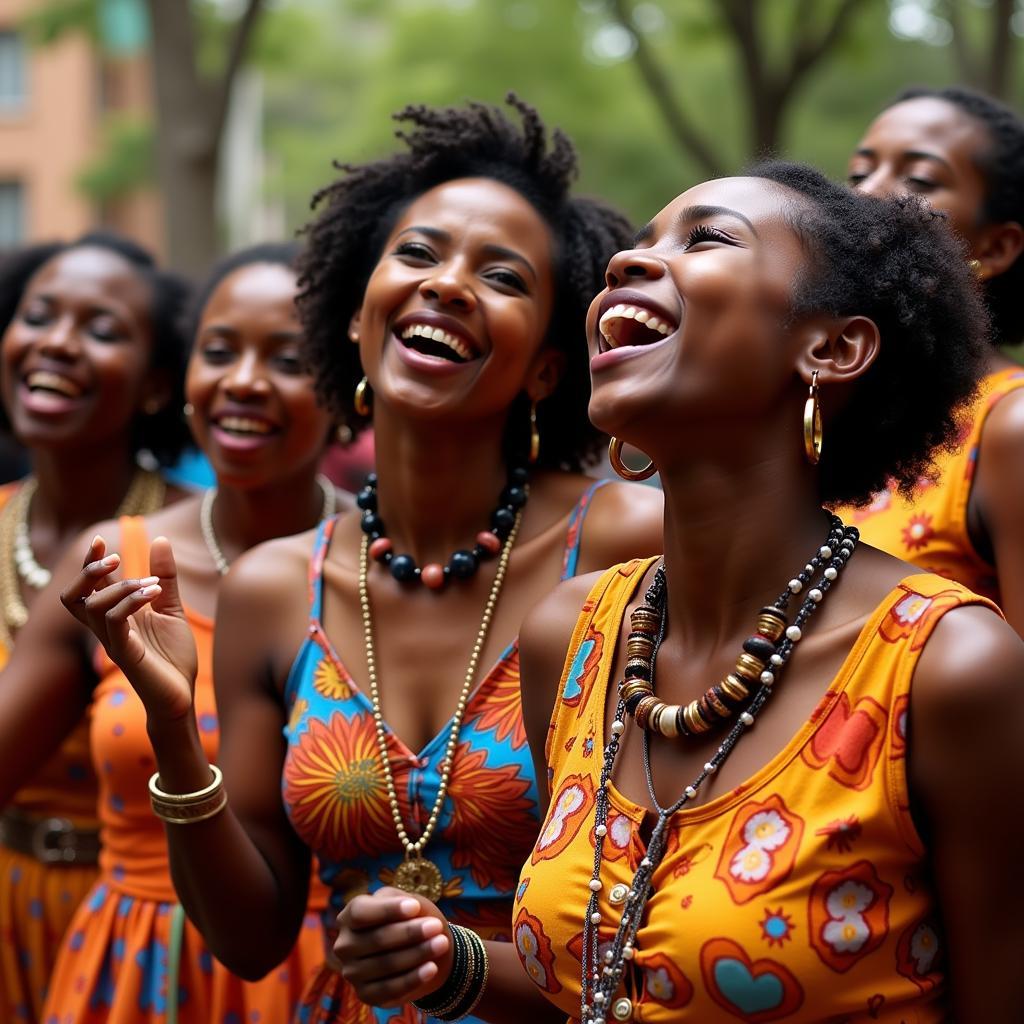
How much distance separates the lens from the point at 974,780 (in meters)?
2.14

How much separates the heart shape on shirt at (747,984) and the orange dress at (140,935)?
5.95 ft

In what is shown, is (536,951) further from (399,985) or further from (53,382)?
(53,382)

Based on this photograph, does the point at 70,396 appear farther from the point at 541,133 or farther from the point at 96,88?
the point at 96,88

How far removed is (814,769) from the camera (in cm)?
222

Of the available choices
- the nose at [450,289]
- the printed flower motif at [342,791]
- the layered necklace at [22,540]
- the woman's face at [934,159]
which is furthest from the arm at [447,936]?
the layered necklace at [22,540]

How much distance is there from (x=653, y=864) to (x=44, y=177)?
32.7 m

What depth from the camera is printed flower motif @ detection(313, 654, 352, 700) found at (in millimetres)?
3197

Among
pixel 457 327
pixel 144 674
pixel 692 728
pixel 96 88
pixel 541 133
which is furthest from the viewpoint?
pixel 96 88

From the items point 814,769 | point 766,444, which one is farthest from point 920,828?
point 766,444

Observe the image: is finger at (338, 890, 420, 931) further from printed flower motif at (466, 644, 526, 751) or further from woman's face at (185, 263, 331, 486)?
woman's face at (185, 263, 331, 486)

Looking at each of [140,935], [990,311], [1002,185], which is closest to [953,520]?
[990,311]

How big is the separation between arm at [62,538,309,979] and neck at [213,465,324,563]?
0.82m

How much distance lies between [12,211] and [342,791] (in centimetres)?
3269

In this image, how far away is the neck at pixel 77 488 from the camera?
15.8 ft
